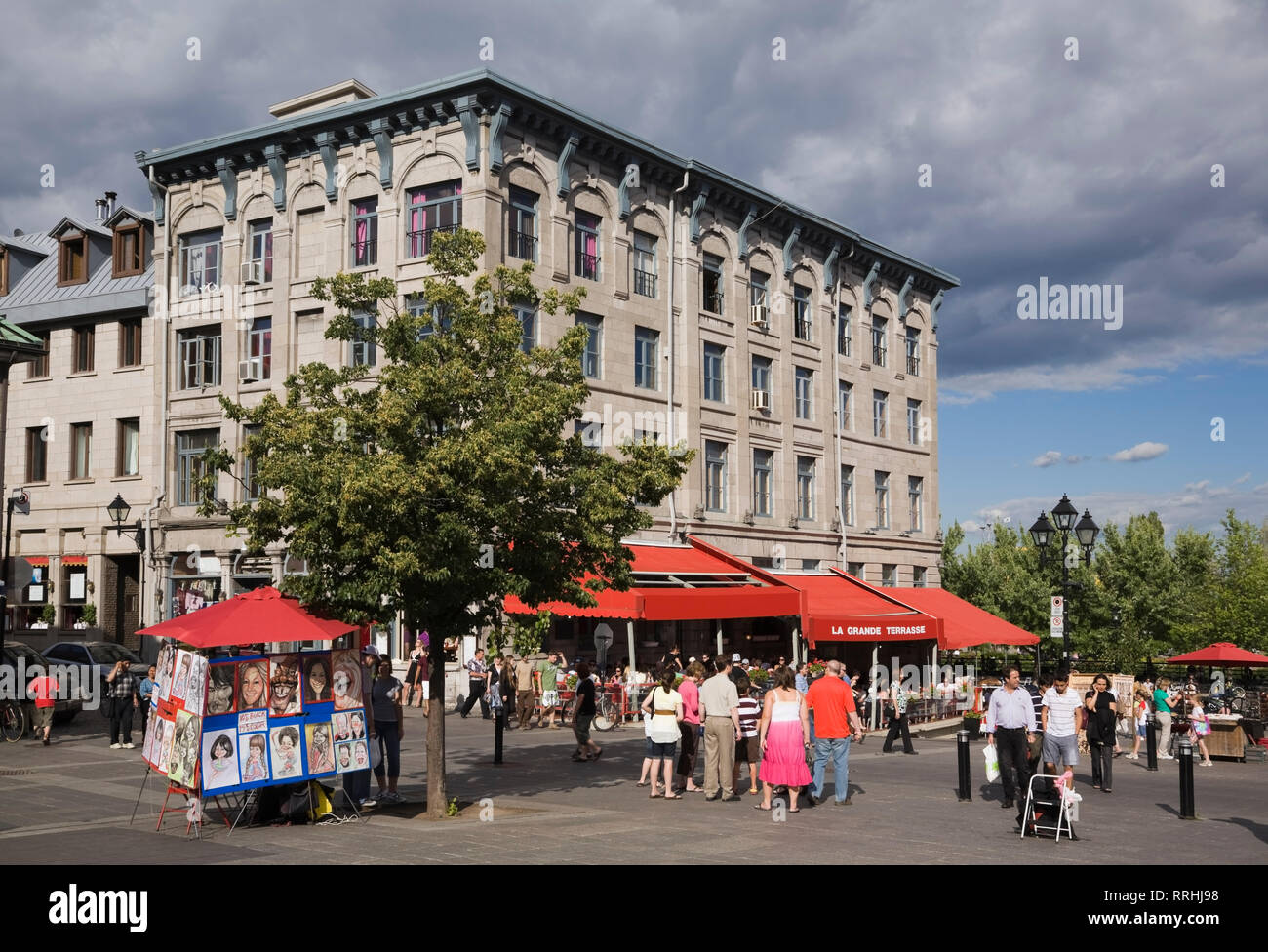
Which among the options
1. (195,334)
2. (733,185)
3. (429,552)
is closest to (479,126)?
(733,185)

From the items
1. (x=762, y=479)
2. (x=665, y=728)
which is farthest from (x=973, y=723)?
(x=762, y=479)

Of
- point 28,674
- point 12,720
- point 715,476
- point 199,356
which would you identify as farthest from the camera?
point 715,476

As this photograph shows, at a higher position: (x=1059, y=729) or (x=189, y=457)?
(x=189, y=457)

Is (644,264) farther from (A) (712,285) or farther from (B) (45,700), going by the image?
(B) (45,700)

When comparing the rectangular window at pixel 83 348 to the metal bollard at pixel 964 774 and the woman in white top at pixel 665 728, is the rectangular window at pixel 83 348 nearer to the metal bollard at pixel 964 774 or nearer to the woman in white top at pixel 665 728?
the woman in white top at pixel 665 728

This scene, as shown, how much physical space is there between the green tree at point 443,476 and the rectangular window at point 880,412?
3059cm

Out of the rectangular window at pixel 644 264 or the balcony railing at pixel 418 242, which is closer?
the balcony railing at pixel 418 242

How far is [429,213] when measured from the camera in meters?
31.7

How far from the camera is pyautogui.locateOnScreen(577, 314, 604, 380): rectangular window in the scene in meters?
32.9

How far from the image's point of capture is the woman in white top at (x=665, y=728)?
52.2 ft

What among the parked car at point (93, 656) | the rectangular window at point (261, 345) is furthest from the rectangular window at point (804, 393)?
Answer: the parked car at point (93, 656)

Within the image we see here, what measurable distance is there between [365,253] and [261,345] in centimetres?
459

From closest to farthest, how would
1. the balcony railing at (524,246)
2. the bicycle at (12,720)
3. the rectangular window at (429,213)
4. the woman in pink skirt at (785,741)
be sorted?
the woman in pink skirt at (785,741) < the bicycle at (12,720) < the rectangular window at (429,213) < the balcony railing at (524,246)

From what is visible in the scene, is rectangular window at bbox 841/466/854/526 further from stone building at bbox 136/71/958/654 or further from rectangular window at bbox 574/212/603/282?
rectangular window at bbox 574/212/603/282
